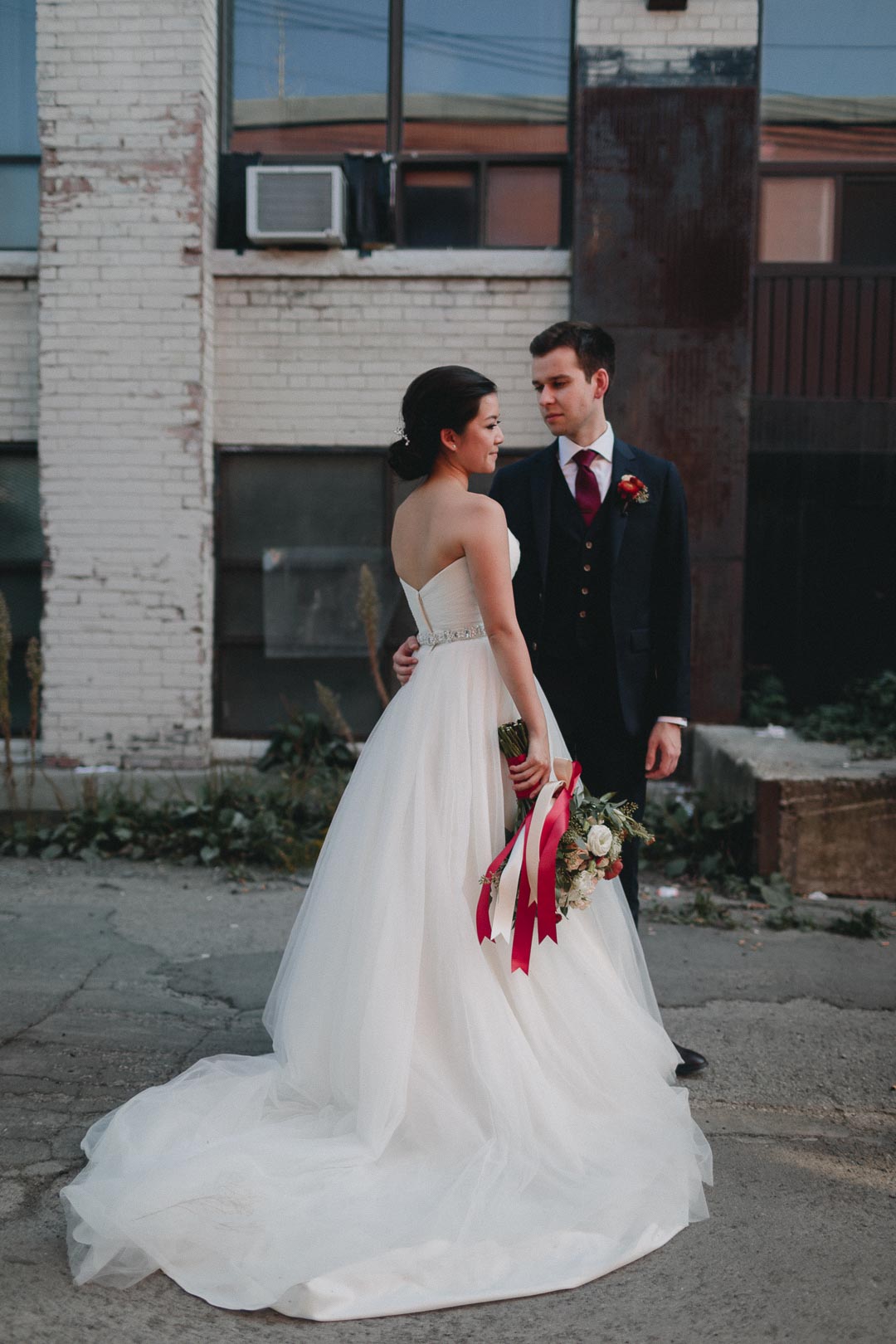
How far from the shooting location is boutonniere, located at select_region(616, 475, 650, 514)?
3607mm

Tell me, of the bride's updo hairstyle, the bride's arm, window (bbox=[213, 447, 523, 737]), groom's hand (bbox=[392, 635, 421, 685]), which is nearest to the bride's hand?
the bride's arm

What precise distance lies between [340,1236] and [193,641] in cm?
536

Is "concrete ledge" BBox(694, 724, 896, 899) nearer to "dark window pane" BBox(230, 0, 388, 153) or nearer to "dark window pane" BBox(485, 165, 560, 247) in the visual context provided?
"dark window pane" BBox(485, 165, 560, 247)

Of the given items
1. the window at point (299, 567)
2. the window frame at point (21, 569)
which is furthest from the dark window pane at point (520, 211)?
the window frame at point (21, 569)

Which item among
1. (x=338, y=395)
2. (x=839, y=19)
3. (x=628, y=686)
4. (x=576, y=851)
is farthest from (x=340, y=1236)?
(x=839, y=19)

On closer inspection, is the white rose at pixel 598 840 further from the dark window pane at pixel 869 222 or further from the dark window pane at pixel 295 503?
the dark window pane at pixel 869 222

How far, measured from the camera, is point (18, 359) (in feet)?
25.2

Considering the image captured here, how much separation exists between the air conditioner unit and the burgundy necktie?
434 centimetres

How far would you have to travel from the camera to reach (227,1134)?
2.86 m

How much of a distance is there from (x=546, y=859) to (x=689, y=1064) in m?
1.19

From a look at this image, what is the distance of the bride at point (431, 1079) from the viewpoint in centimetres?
254

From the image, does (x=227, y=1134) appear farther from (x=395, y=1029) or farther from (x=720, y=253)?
(x=720, y=253)

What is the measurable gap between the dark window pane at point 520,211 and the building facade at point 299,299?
2 centimetres

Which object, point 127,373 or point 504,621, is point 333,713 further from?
point 504,621
